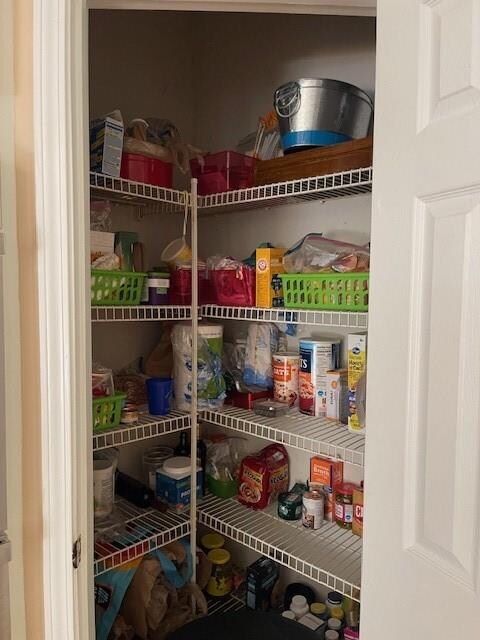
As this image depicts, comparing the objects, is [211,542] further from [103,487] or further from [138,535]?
[103,487]

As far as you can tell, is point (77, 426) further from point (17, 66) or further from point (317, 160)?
point (317, 160)

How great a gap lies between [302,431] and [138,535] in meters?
0.63

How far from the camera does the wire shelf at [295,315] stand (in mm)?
1369


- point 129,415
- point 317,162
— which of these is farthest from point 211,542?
point 317,162

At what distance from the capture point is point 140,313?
1555mm

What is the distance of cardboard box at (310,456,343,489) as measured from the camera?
5.31ft

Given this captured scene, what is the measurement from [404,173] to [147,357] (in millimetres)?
1357

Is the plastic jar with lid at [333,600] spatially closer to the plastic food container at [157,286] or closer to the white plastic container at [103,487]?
the white plastic container at [103,487]

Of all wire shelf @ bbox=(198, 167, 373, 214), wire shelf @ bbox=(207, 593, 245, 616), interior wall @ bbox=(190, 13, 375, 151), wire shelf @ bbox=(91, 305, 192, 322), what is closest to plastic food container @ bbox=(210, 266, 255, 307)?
wire shelf @ bbox=(91, 305, 192, 322)

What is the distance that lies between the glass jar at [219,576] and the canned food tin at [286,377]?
2.24 ft

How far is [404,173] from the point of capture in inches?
28.4

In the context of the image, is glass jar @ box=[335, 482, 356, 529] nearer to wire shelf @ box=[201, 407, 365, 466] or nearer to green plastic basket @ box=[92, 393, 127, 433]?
wire shelf @ box=[201, 407, 365, 466]

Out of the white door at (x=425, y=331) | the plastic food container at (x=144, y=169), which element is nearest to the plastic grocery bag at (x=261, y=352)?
the plastic food container at (x=144, y=169)

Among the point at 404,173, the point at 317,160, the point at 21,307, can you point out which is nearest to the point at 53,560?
the point at 21,307
